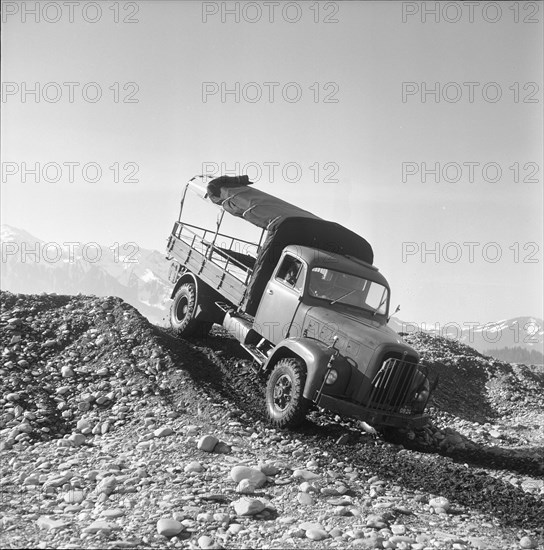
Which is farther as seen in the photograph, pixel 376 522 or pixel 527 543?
pixel 376 522

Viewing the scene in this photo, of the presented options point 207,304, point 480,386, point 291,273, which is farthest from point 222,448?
point 480,386

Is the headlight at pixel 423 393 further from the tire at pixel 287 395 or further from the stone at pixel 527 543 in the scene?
the stone at pixel 527 543

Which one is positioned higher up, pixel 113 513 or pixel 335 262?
pixel 335 262

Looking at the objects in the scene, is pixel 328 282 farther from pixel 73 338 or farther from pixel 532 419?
pixel 532 419

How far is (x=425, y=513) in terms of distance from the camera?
5.70 meters

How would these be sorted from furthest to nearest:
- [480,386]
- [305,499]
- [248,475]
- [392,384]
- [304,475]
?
[480,386] → [392,384] → [304,475] → [248,475] → [305,499]

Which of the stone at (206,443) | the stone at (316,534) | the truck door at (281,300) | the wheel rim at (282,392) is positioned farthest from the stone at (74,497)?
the truck door at (281,300)

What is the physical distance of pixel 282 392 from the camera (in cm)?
827

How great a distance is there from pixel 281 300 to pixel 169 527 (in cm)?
495

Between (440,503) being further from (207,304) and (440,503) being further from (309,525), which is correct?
(207,304)

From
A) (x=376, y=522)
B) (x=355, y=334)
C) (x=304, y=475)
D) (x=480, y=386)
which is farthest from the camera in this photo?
(x=480, y=386)

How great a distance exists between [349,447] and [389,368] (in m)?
1.20

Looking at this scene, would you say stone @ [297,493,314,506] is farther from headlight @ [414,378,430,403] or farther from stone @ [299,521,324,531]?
headlight @ [414,378,430,403]

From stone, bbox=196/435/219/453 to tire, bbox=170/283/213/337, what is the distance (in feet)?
16.3
